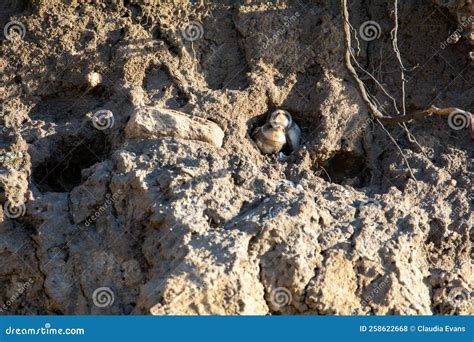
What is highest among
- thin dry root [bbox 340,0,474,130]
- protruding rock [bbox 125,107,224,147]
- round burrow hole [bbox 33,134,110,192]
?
thin dry root [bbox 340,0,474,130]

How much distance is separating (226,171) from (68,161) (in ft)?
3.46

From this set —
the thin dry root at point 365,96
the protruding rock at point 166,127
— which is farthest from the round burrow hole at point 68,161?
the thin dry root at point 365,96

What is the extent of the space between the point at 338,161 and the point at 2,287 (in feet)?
6.92

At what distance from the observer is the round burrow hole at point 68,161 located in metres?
5.62

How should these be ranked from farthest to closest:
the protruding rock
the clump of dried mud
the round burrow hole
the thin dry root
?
the round burrow hole < the protruding rock < the thin dry root < the clump of dried mud

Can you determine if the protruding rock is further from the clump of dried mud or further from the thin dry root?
the thin dry root

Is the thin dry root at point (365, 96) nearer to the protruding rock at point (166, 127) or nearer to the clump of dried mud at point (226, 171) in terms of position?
the clump of dried mud at point (226, 171)

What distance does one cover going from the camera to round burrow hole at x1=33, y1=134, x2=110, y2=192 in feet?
18.4

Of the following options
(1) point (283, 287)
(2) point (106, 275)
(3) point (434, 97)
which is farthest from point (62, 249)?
(3) point (434, 97)

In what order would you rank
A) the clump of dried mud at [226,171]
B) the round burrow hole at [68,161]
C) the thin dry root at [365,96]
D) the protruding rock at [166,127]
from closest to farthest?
1. the clump of dried mud at [226,171]
2. the thin dry root at [365,96]
3. the protruding rock at [166,127]
4. the round burrow hole at [68,161]

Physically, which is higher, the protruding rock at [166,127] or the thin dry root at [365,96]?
the thin dry root at [365,96]

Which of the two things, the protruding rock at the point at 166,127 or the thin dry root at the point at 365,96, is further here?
the protruding rock at the point at 166,127

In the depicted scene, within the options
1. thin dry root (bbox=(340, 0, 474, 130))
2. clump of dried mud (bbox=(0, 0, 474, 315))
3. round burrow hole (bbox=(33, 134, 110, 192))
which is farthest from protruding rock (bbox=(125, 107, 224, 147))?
thin dry root (bbox=(340, 0, 474, 130))

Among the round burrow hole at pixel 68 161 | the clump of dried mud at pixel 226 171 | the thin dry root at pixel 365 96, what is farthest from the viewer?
the round burrow hole at pixel 68 161
